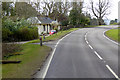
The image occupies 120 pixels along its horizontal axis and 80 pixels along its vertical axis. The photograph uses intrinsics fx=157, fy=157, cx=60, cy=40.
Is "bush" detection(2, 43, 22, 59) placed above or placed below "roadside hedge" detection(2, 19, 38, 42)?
below

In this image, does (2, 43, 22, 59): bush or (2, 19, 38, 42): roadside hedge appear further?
(2, 19, 38, 42): roadside hedge

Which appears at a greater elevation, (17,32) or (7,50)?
(17,32)

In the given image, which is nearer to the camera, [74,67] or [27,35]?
[74,67]

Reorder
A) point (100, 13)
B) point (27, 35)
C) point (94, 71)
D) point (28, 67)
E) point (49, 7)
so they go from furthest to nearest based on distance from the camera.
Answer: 1. point (100, 13)
2. point (49, 7)
3. point (27, 35)
4. point (28, 67)
5. point (94, 71)

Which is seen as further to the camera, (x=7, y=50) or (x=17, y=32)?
(x=17, y=32)

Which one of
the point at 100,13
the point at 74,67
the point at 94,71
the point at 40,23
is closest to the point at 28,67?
the point at 74,67

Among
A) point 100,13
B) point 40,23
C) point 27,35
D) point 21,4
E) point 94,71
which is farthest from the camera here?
point 100,13

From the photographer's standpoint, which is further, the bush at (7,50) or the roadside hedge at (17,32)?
the roadside hedge at (17,32)

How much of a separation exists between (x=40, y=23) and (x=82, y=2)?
30002 millimetres

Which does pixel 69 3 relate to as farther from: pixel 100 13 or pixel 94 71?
pixel 94 71

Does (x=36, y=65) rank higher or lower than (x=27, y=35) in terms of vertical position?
lower

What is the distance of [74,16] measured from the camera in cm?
6100

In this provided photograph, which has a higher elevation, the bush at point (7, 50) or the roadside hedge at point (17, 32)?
the roadside hedge at point (17, 32)

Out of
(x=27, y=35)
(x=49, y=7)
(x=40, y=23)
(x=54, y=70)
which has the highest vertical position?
(x=49, y=7)
